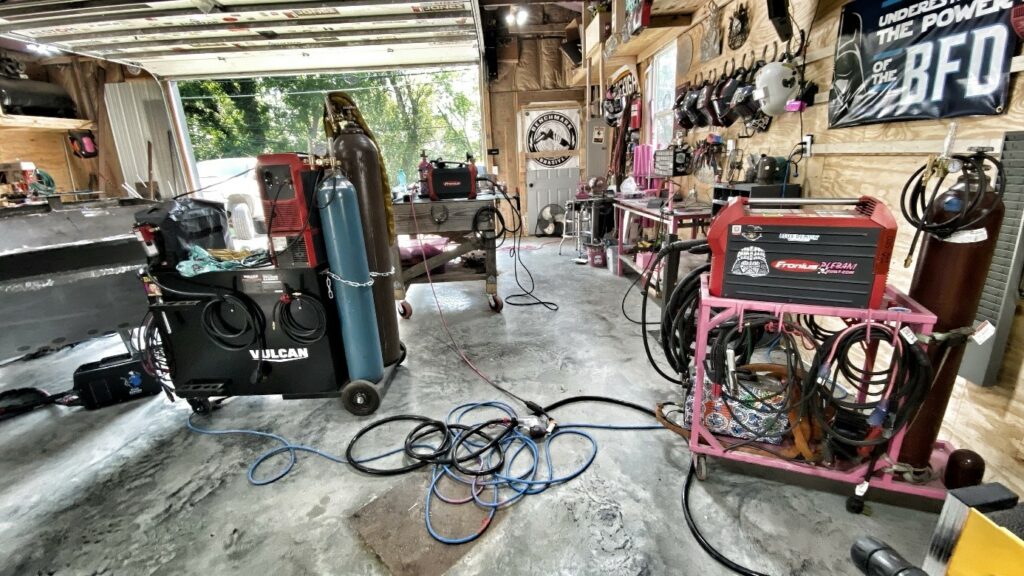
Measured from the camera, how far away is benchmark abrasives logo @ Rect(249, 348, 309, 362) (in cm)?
222

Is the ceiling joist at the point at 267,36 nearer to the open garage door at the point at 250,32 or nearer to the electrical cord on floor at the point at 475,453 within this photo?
the open garage door at the point at 250,32

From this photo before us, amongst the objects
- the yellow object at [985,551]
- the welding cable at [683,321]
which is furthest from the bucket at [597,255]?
the yellow object at [985,551]

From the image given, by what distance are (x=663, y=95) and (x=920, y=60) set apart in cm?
320

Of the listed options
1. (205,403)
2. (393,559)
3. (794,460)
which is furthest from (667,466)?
(205,403)

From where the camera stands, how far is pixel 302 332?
2182 millimetres

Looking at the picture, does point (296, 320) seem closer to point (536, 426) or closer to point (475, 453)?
point (475, 453)

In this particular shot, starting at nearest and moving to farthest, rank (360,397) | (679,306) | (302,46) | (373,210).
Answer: (679,306) < (360,397) < (373,210) < (302,46)

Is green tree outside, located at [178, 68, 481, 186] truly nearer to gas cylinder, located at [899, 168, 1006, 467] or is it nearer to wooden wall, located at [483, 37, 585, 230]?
wooden wall, located at [483, 37, 585, 230]

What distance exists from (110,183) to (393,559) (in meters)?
8.46

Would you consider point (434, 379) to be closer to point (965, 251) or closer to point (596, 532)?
point (596, 532)

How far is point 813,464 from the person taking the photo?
5.29 ft

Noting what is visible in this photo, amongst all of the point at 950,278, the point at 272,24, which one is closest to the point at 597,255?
the point at 950,278

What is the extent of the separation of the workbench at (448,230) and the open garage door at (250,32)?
1.90 meters

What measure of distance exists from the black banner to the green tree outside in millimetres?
5644
